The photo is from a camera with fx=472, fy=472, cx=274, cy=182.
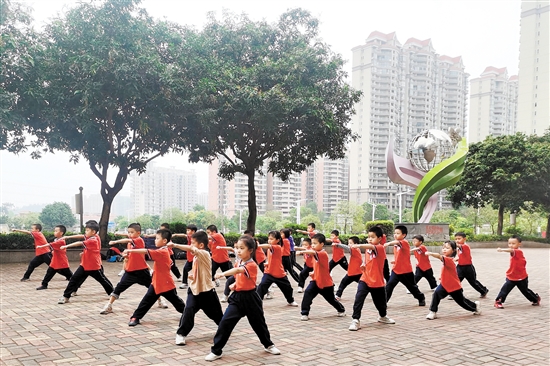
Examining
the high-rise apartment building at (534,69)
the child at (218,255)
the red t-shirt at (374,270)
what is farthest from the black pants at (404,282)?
the high-rise apartment building at (534,69)

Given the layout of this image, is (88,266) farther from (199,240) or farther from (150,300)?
(199,240)

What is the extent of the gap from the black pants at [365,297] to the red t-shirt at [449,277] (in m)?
1.12

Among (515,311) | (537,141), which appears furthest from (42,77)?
(537,141)

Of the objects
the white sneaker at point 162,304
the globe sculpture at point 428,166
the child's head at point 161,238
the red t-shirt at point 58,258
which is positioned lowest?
the white sneaker at point 162,304

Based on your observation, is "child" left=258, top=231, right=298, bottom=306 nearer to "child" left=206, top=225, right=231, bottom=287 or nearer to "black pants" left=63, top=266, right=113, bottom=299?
"child" left=206, top=225, right=231, bottom=287

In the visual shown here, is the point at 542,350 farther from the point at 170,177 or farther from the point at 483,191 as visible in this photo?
the point at 170,177

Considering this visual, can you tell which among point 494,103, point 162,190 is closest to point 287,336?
point 162,190

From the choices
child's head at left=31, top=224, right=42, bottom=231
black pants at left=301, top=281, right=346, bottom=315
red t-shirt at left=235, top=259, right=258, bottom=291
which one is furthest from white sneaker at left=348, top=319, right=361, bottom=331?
child's head at left=31, top=224, right=42, bottom=231

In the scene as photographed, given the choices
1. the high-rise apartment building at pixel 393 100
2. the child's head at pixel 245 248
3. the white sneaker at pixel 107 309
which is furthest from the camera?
the high-rise apartment building at pixel 393 100

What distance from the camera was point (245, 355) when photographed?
4.90 metres

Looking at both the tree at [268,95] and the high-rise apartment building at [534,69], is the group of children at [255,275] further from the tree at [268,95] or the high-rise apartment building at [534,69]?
the high-rise apartment building at [534,69]

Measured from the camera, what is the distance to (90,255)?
784cm

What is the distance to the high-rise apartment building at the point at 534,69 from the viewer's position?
26047 millimetres

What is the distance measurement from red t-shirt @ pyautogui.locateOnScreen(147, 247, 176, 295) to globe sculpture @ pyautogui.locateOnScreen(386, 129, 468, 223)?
15737mm
